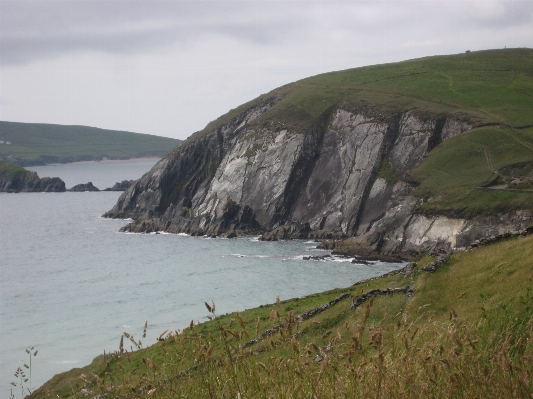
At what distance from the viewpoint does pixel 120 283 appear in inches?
2808

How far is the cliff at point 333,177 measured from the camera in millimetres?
80750

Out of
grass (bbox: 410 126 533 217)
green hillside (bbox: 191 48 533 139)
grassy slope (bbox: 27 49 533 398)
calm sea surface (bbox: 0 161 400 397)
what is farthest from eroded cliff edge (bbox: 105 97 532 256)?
calm sea surface (bbox: 0 161 400 397)

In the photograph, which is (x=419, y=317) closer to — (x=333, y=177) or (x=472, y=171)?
(x=472, y=171)

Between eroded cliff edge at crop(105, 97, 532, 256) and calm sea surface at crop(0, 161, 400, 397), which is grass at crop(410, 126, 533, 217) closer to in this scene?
eroded cliff edge at crop(105, 97, 532, 256)

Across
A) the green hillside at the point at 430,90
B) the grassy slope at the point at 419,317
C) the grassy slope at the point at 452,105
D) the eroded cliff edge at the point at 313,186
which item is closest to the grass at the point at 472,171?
the grassy slope at the point at 452,105

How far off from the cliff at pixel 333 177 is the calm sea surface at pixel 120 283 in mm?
8401

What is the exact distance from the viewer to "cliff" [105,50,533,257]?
3179 inches

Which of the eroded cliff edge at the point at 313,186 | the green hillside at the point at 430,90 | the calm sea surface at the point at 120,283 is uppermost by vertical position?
the green hillside at the point at 430,90

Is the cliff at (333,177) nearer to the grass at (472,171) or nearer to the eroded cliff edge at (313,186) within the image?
the eroded cliff edge at (313,186)

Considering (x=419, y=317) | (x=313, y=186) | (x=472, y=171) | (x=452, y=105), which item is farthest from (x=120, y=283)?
(x=452, y=105)

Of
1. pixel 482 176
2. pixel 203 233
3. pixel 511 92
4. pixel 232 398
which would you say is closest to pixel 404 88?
pixel 511 92

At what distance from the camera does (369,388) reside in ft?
23.9

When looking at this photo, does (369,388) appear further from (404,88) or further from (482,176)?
(404,88)

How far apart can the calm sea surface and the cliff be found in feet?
27.6
